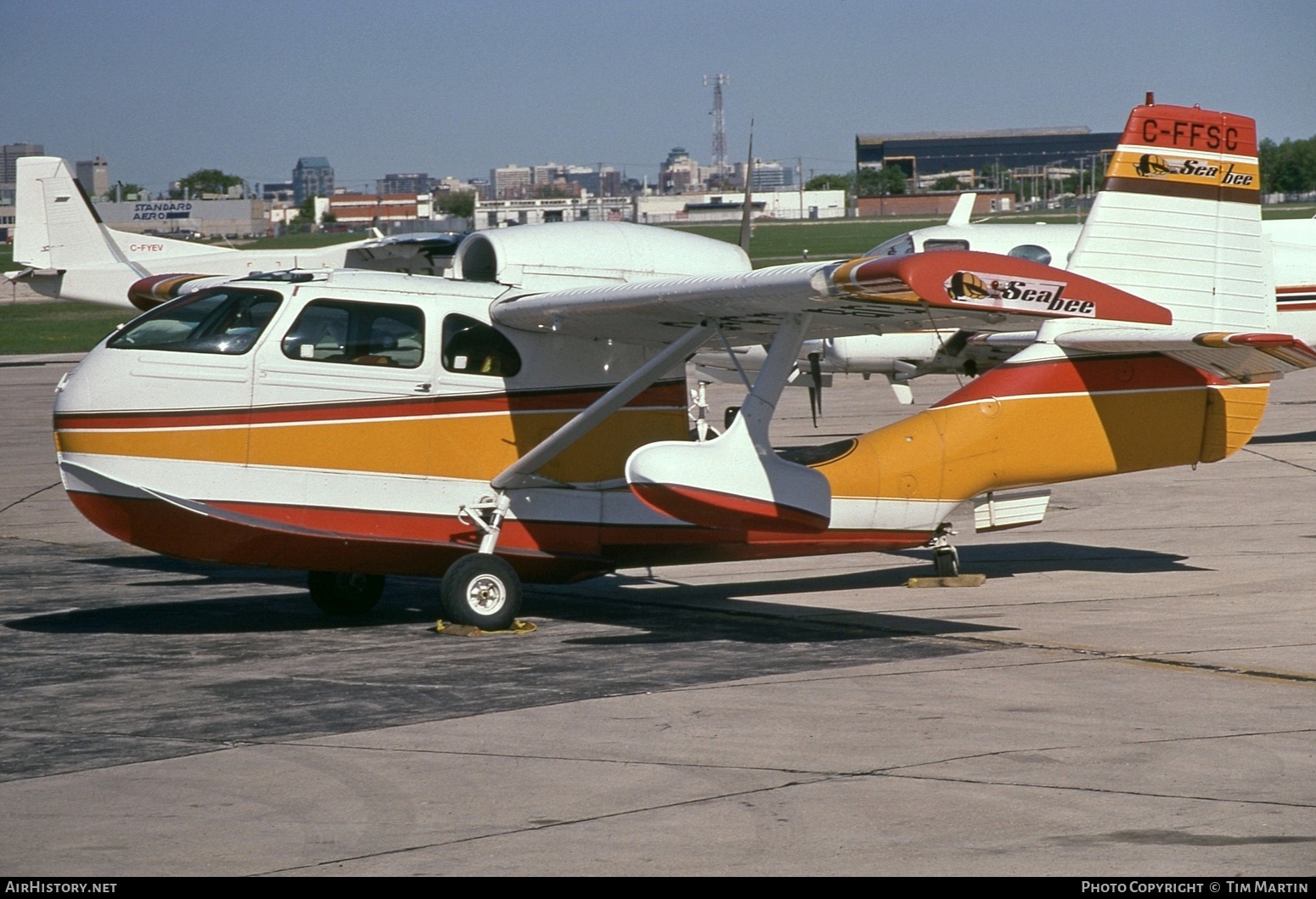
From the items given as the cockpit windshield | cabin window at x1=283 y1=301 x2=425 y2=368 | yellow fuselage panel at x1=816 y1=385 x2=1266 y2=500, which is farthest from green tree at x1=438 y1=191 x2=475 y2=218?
cabin window at x1=283 y1=301 x2=425 y2=368

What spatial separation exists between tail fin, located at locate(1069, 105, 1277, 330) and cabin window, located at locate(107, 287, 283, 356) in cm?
614

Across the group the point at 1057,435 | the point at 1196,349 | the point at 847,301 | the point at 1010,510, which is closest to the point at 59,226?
the point at 1010,510

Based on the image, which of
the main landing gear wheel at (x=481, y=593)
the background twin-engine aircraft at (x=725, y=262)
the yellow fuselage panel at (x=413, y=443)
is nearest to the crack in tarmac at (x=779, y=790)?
the background twin-engine aircraft at (x=725, y=262)

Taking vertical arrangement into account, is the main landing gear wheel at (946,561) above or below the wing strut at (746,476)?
below

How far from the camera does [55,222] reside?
1224 inches

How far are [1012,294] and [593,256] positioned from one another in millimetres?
3863

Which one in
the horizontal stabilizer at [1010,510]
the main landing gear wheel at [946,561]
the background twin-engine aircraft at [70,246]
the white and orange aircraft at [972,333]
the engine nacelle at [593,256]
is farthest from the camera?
the background twin-engine aircraft at [70,246]

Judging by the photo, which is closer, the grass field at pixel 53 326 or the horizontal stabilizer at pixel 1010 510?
the horizontal stabilizer at pixel 1010 510

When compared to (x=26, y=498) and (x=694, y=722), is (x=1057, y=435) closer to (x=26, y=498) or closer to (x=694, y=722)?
(x=694, y=722)

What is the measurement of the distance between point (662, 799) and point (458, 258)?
5984 millimetres

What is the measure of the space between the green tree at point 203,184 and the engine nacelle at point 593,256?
6924 inches

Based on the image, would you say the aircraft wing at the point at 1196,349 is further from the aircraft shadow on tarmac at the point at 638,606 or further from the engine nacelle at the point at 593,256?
the engine nacelle at the point at 593,256

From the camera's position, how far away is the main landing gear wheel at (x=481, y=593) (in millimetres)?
9852

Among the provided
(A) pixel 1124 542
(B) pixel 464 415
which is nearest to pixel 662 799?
(B) pixel 464 415
